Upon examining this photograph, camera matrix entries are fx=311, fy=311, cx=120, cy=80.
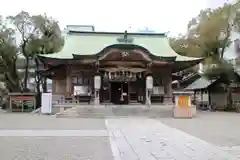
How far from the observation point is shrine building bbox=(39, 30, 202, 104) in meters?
24.9

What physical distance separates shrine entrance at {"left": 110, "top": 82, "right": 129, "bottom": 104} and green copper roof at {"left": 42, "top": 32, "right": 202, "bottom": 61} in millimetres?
3703

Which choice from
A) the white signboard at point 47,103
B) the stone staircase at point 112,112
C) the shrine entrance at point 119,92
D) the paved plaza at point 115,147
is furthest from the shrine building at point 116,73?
the paved plaza at point 115,147

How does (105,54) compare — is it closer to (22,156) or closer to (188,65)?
(188,65)

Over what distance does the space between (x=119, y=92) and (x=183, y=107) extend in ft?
29.9

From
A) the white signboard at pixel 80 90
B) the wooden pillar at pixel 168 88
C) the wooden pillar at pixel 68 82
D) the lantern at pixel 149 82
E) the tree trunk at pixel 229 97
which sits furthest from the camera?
the tree trunk at pixel 229 97

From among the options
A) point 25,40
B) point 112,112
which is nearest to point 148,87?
point 112,112

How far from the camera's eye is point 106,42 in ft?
101

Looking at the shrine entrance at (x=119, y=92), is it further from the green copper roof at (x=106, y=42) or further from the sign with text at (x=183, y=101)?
the sign with text at (x=183, y=101)

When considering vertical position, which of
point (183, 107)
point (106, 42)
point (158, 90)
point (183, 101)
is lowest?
point (183, 107)

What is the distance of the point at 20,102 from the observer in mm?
27031

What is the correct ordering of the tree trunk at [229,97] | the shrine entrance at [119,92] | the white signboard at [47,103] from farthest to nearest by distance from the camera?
the tree trunk at [229,97] < the shrine entrance at [119,92] < the white signboard at [47,103]

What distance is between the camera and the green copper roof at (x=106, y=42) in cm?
2883

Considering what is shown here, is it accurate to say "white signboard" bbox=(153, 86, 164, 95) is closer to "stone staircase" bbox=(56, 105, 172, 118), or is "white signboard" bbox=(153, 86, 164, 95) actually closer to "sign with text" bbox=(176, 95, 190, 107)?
"stone staircase" bbox=(56, 105, 172, 118)

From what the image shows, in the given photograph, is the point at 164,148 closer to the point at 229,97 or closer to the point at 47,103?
the point at 47,103
